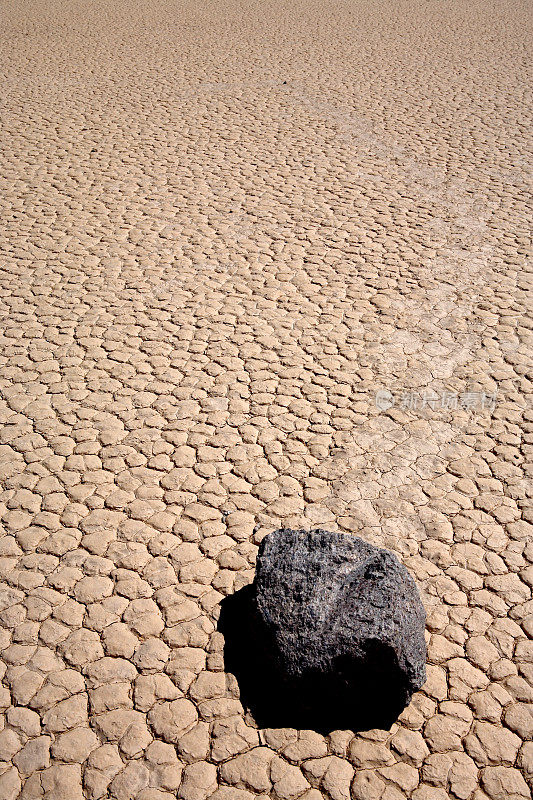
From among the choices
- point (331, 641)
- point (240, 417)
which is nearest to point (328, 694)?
point (331, 641)

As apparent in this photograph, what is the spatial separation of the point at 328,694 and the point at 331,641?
19cm

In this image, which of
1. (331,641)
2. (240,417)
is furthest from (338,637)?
(240,417)

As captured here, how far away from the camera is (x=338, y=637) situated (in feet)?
7.47

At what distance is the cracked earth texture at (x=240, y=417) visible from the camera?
227cm

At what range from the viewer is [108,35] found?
10102 mm

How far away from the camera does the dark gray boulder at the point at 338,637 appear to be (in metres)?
2.27

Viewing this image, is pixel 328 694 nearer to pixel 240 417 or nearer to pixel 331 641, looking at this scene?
pixel 331 641

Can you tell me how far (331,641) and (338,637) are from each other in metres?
0.03

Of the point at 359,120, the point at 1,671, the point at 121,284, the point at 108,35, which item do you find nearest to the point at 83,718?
the point at 1,671

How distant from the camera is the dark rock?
2271 millimetres

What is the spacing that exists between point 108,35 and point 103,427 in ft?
28.1

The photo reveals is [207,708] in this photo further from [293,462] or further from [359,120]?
[359,120]

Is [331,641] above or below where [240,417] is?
above

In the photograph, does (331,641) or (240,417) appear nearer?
(331,641)
